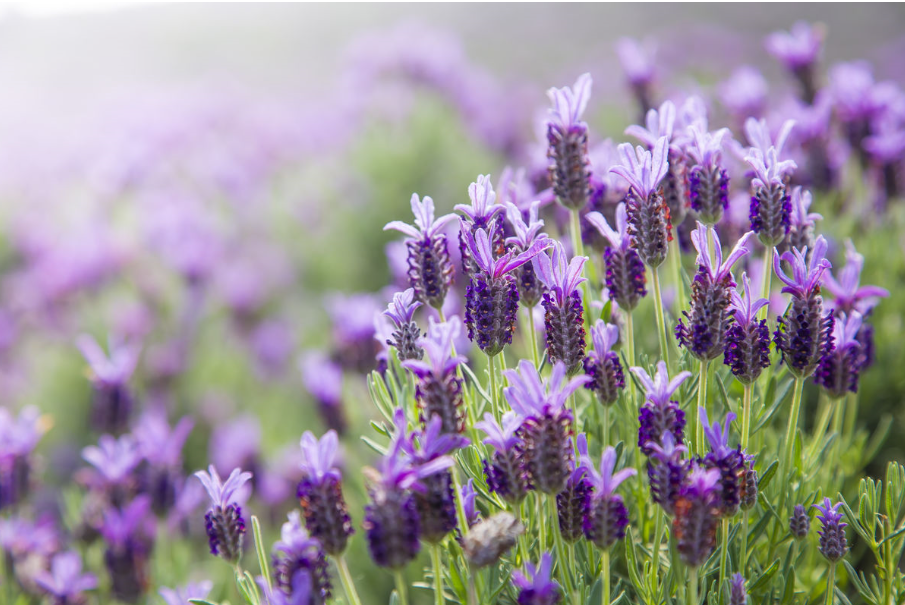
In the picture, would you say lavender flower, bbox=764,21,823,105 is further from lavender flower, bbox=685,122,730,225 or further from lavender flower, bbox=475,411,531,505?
lavender flower, bbox=475,411,531,505

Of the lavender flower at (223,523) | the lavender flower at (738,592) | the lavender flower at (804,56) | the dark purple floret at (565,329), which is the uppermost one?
the lavender flower at (804,56)

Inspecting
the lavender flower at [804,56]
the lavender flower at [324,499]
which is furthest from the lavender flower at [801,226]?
the lavender flower at [804,56]

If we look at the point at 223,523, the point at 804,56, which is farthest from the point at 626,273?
the point at 804,56

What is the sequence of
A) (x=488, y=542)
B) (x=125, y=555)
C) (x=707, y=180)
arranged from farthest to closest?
(x=125, y=555) < (x=707, y=180) < (x=488, y=542)

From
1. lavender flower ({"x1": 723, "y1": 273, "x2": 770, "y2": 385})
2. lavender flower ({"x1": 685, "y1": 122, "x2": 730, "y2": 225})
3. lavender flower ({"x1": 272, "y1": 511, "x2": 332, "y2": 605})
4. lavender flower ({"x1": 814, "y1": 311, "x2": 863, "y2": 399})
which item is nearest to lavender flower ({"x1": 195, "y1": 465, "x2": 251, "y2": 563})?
lavender flower ({"x1": 272, "y1": 511, "x2": 332, "y2": 605})

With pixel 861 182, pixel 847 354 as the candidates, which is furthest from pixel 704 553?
pixel 861 182

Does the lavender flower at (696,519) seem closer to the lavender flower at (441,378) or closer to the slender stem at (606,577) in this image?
the slender stem at (606,577)

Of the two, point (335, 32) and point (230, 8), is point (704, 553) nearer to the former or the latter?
point (335, 32)

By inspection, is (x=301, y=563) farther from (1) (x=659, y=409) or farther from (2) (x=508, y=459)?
(1) (x=659, y=409)
